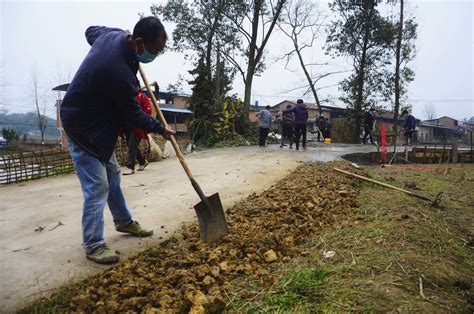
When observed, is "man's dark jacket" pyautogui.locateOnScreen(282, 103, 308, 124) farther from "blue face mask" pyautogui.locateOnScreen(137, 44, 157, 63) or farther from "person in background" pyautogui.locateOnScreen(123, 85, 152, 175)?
"blue face mask" pyautogui.locateOnScreen(137, 44, 157, 63)

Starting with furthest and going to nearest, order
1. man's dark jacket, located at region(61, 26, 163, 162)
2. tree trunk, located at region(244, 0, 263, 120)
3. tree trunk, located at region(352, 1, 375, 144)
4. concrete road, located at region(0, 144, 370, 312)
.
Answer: tree trunk, located at region(352, 1, 375, 144) < tree trunk, located at region(244, 0, 263, 120) < man's dark jacket, located at region(61, 26, 163, 162) < concrete road, located at region(0, 144, 370, 312)

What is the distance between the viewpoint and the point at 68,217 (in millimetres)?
3598

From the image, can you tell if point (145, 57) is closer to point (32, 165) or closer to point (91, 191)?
point (91, 191)

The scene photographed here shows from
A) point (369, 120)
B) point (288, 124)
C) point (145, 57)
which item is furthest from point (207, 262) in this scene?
point (369, 120)

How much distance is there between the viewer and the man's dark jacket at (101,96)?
2.37 metres

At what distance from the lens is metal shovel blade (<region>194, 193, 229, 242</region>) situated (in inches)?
113

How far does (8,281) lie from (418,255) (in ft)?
9.35

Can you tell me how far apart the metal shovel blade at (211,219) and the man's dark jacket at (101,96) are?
0.87 metres

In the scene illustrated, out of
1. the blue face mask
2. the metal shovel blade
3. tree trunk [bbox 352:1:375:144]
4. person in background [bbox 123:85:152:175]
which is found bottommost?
the metal shovel blade

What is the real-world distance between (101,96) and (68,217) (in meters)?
1.75

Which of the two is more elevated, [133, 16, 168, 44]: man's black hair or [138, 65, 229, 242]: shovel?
[133, 16, 168, 44]: man's black hair

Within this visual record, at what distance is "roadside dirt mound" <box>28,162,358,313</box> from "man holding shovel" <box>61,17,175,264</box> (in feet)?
1.04

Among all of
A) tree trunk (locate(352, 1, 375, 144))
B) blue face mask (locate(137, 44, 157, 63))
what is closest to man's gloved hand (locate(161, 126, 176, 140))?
blue face mask (locate(137, 44, 157, 63))

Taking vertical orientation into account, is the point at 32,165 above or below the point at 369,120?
below
